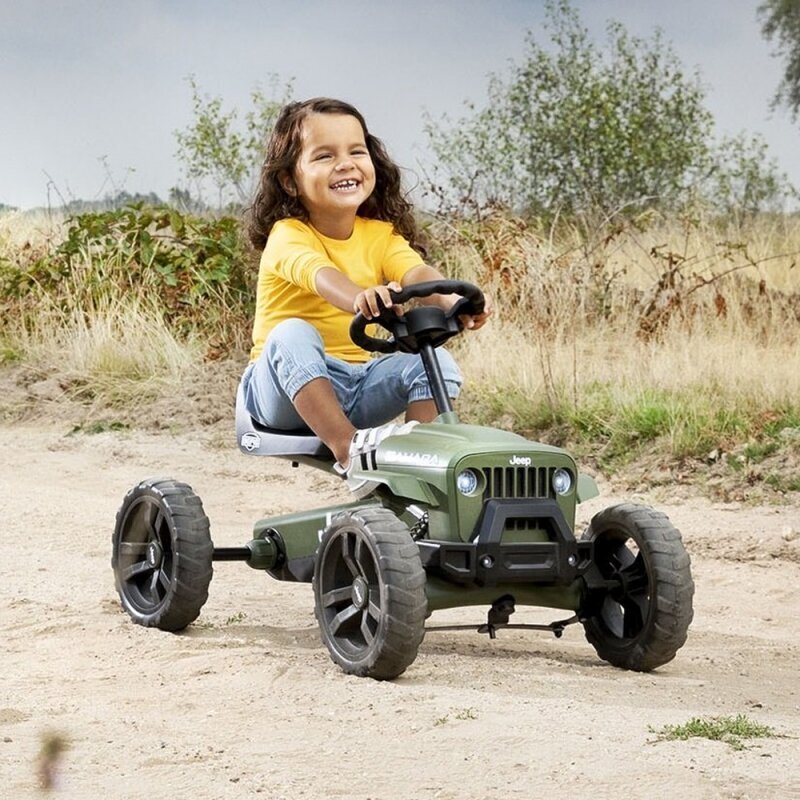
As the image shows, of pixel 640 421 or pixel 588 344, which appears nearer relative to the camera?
pixel 640 421

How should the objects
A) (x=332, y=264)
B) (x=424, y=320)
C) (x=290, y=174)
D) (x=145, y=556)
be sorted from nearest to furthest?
(x=424, y=320), (x=332, y=264), (x=290, y=174), (x=145, y=556)

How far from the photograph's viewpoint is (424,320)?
4.53 m

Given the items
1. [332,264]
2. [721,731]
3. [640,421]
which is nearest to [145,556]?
[332,264]

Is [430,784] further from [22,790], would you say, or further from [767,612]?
[767,612]

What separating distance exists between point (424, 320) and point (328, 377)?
393 millimetres

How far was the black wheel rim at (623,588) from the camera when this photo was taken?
4.54 m

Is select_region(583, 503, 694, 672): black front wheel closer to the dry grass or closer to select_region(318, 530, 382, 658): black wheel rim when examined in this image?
select_region(318, 530, 382, 658): black wheel rim

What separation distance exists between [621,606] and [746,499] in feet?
9.76

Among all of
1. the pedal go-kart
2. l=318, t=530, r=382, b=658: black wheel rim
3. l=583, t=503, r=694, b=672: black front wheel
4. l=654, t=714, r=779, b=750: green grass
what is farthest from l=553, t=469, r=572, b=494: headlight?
l=654, t=714, r=779, b=750: green grass

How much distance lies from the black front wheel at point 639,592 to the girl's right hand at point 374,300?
931mm

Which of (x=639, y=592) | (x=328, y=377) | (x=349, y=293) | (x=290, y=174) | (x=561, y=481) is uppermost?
(x=290, y=174)

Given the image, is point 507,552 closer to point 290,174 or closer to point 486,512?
point 486,512

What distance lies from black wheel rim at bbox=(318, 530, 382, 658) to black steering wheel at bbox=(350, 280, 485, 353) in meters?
0.64

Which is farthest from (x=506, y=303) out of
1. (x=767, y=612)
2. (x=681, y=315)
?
(x=767, y=612)
